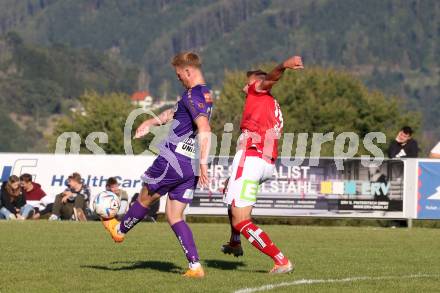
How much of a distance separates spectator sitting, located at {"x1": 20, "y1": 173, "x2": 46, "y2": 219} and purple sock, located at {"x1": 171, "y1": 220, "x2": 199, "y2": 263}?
15.9 meters

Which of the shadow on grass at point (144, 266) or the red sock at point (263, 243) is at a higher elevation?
the red sock at point (263, 243)

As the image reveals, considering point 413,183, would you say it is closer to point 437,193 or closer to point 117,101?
point 437,193

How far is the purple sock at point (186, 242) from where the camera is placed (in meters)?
12.4

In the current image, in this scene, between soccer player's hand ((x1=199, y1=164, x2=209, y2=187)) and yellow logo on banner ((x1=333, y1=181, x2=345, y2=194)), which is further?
yellow logo on banner ((x1=333, y1=181, x2=345, y2=194))

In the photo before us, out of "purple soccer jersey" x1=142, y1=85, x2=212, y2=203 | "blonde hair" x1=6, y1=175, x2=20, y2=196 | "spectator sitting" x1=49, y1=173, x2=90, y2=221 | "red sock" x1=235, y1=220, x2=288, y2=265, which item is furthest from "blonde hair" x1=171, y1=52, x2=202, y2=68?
"blonde hair" x1=6, y1=175, x2=20, y2=196

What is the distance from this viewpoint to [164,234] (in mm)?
21016

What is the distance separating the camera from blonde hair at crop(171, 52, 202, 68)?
40.0 feet

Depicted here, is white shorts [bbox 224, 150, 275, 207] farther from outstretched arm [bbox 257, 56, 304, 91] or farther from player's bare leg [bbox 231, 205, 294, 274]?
outstretched arm [bbox 257, 56, 304, 91]

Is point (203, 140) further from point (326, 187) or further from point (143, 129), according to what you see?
point (326, 187)

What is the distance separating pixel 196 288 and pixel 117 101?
93.6 m

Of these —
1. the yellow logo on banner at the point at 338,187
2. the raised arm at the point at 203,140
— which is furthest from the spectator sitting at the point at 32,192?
the raised arm at the point at 203,140

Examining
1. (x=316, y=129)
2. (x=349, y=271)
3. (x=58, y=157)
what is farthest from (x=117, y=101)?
(x=349, y=271)

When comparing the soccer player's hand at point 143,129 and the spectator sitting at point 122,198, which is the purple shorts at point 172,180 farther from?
the spectator sitting at point 122,198

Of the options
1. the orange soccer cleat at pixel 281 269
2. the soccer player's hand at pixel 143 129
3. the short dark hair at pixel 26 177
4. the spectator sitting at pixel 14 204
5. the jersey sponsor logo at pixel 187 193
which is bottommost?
the orange soccer cleat at pixel 281 269
